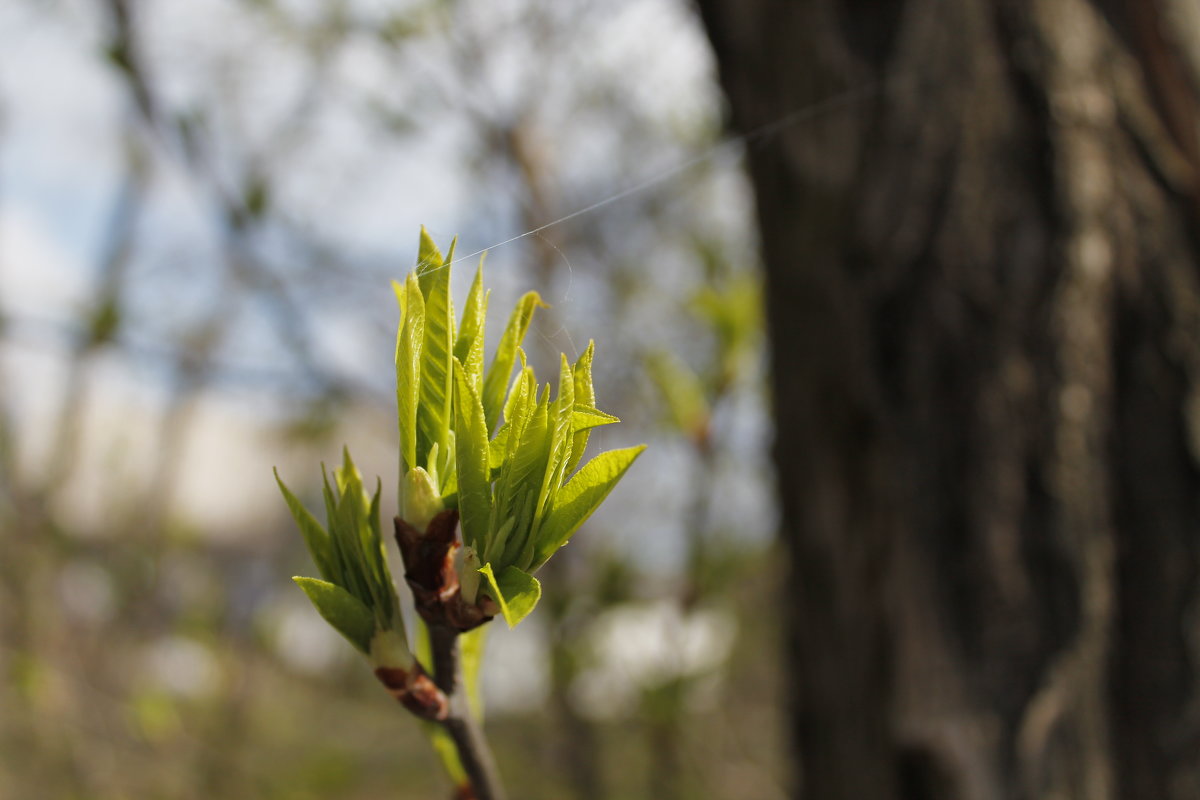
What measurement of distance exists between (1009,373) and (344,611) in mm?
756

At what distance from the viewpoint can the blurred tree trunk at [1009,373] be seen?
885 mm

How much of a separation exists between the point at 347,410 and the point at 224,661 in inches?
48.3

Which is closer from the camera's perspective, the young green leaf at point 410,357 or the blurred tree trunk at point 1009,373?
the young green leaf at point 410,357

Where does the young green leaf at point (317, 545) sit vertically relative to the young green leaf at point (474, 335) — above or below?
below

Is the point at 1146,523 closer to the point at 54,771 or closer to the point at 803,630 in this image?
the point at 803,630

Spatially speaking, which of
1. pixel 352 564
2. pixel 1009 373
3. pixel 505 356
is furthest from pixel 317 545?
pixel 1009 373

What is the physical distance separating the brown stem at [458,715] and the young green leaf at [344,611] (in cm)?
3

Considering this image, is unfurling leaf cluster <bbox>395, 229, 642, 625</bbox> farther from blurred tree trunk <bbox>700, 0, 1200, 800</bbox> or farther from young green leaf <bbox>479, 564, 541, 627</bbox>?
blurred tree trunk <bbox>700, 0, 1200, 800</bbox>

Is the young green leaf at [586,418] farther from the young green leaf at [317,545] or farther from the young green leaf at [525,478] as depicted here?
the young green leaf at [317,545]

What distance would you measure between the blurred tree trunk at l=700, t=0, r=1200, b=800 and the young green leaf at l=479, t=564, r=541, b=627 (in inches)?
27.1

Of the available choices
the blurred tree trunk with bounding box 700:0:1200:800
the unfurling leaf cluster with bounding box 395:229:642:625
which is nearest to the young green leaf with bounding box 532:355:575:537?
the unfurling leaf cluster with bounding box 395:229:642:625

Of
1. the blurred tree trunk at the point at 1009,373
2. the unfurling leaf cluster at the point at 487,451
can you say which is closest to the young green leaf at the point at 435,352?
the unfurling leaf cluster at the point at 487,451

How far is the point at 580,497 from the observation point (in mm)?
378

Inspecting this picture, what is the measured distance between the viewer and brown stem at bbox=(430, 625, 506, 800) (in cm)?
41
